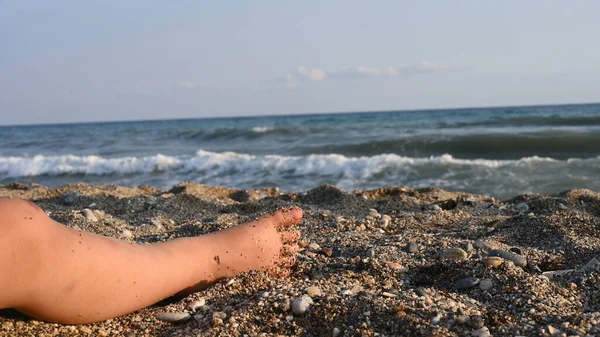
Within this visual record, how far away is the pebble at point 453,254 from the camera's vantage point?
92.7 inches

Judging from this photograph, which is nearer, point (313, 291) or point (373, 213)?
point (313, 291)

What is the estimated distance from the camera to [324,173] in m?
9.60

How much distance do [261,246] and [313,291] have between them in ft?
1.44

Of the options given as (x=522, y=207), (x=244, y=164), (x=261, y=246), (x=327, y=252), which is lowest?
(x=244, y=164)

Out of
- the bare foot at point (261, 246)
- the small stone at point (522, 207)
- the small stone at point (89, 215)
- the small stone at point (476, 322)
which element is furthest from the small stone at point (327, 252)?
the small stone at point (522, 207)

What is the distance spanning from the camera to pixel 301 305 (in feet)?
5.74

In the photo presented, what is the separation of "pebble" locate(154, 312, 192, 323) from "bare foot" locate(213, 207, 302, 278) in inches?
12.5

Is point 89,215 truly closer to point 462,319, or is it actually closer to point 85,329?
point 85,329

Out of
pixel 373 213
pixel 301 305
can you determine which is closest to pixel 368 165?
pixel 373 213

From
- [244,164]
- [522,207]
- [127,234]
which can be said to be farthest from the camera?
[244,164]

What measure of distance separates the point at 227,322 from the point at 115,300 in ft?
1.21

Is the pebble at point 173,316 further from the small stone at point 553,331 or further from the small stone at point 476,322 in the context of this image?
the small stone at point 553,331

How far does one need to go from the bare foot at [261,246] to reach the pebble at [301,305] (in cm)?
40

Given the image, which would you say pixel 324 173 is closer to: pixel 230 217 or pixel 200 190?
pixel 200 190
